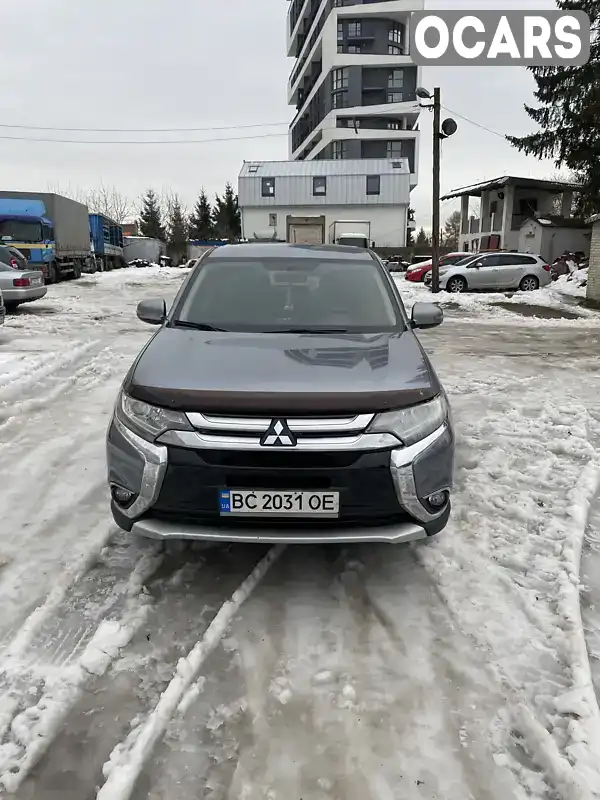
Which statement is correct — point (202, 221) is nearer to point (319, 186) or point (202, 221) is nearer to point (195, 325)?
point (319, 186)

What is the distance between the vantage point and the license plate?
273 cm

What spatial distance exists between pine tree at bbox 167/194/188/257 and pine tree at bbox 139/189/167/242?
1.01 m

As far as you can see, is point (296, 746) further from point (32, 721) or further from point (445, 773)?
point (32, 721)

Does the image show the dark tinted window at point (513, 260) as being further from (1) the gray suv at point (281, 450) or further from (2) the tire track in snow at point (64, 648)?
(2) the tire track in snow at point (64, 648)

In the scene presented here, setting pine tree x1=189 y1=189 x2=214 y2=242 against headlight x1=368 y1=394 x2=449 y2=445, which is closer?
headlight x1=368 y1=394 x2=449 y2=445

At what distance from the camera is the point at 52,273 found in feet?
83.7

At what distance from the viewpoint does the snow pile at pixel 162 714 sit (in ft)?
6.54

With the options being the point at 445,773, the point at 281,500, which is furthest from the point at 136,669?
the point at 445,773

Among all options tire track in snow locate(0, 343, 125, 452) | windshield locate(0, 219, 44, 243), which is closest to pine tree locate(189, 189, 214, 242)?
windshield locate(0, 219, 44, 243)

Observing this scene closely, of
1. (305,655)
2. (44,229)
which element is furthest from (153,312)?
(44,229)

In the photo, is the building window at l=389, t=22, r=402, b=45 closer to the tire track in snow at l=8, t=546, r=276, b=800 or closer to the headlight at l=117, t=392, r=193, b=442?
the headlight at l=117, t=392, r=193, b=442

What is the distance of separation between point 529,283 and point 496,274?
1.41 meters

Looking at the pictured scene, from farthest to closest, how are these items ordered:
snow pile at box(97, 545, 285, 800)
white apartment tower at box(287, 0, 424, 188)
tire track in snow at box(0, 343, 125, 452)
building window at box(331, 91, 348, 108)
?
building window at box(331, 91, 348, 108) < white apartment tower at box(287, 0, 424, 188) < tire track in snow at box(0, 343, 125, 452) < snow pile at box(97, 545, 285, 800)

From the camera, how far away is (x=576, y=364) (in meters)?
9.17
